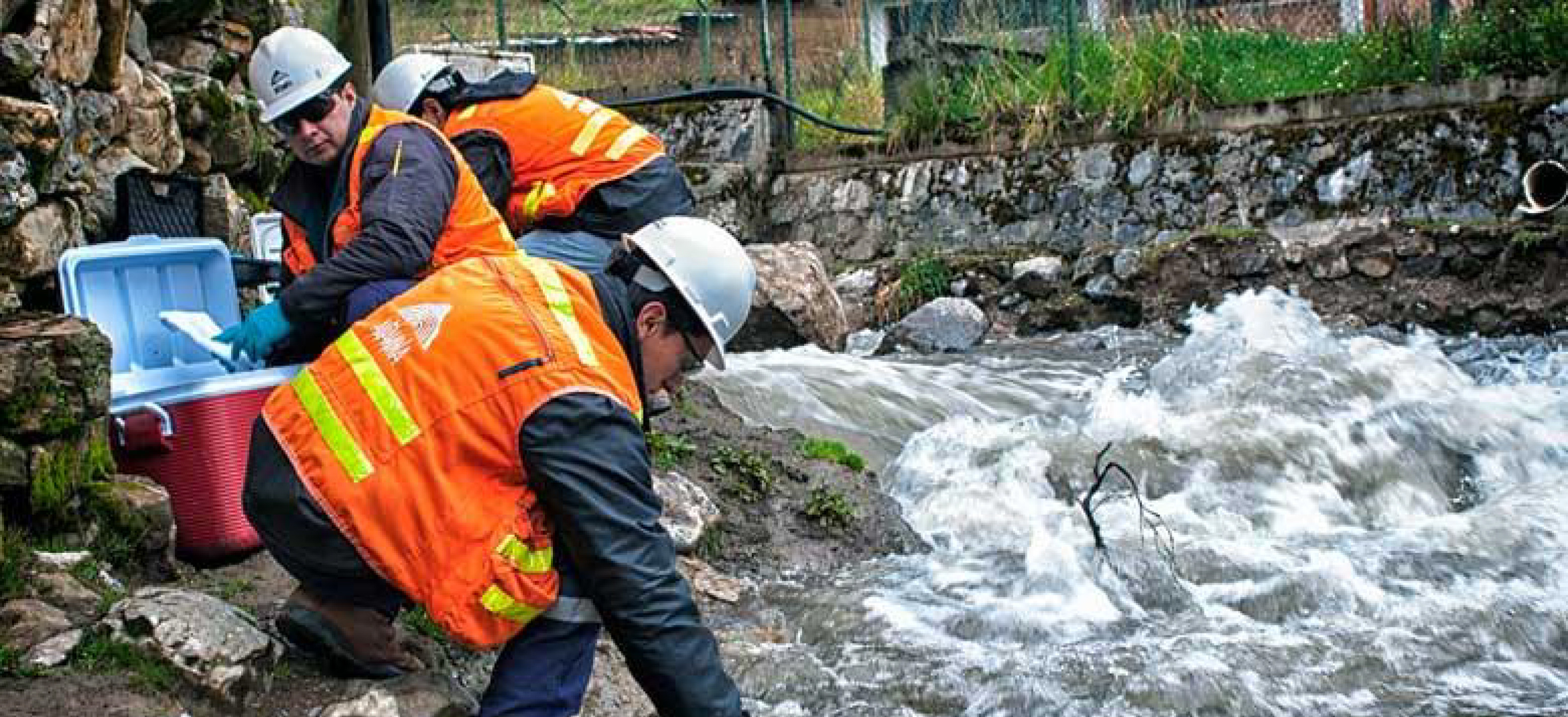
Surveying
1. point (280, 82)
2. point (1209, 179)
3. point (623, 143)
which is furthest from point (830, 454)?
point (1209, 179)

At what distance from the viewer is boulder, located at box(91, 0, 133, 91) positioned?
514 cm

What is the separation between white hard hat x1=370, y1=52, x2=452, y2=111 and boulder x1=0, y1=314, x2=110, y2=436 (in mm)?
1387

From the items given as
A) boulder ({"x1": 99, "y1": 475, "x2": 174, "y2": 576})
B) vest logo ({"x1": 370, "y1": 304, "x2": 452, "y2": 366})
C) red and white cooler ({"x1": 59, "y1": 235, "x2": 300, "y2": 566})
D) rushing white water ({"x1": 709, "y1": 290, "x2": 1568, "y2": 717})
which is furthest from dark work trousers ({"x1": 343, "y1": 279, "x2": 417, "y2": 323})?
rushing white water ({"x1": 709, "y1": 290, "x2": 1568, "y2": 717})

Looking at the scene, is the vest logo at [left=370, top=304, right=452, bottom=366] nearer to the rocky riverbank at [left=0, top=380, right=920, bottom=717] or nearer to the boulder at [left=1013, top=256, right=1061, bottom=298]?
the rocky riverbank at [left=0, top=380, right=920, bottom=717]

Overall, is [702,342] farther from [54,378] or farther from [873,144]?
[873,144]

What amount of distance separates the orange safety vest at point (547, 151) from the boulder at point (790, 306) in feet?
12.7

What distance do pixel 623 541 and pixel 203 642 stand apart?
1234mm

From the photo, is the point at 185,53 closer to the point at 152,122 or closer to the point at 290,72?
the point at 152,122

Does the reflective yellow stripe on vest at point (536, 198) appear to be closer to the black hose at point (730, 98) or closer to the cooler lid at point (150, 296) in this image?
the cooler lid at point (150, 296)

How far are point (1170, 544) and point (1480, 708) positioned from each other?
154 centimetres

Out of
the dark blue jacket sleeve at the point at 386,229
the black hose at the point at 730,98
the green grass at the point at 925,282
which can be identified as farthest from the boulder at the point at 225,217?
the green grass at the point at 925,282

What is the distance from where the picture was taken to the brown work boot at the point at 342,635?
3.51 m

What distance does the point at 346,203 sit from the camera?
4.29m

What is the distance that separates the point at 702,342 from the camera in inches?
119
